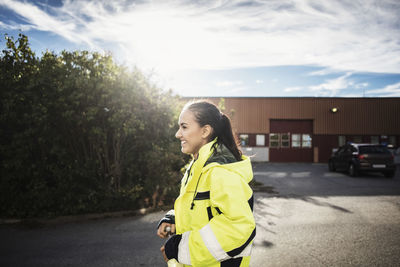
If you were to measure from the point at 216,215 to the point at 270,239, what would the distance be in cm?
406

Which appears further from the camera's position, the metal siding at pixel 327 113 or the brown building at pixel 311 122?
the metal siding at pixel 327 113

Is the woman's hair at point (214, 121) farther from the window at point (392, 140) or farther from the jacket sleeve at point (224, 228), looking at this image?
the window at point (392, 140)

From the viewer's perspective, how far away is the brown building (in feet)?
85.4

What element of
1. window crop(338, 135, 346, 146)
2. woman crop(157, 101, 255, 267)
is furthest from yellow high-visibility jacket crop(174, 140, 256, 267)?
window crop(338, 135, 346, 146)

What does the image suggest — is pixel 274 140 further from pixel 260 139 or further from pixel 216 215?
pixel 216 215

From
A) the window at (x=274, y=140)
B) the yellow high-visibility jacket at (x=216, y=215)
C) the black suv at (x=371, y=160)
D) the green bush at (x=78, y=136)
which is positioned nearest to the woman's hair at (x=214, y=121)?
the yellow high-visibility jacket at (x=216, y=215)

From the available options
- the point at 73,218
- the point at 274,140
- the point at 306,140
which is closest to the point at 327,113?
the point at 306,140

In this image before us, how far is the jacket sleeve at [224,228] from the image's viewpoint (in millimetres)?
1354

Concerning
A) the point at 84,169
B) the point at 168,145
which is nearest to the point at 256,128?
the point at 168,145

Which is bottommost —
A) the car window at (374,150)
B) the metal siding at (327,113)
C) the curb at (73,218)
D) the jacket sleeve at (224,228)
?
the curb at (73,218)

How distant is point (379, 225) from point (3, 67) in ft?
31.8

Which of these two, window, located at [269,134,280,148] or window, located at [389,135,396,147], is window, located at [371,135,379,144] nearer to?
window, located at [389,135,396,147]

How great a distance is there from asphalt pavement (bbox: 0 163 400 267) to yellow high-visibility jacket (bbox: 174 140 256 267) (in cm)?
285

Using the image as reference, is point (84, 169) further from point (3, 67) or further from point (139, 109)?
point (3, 67)
